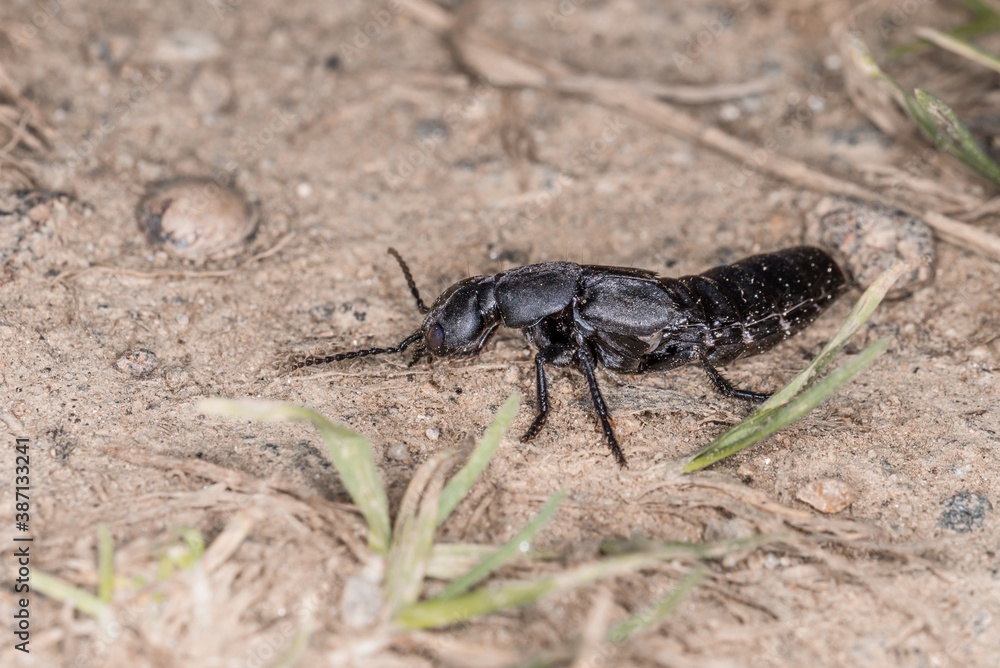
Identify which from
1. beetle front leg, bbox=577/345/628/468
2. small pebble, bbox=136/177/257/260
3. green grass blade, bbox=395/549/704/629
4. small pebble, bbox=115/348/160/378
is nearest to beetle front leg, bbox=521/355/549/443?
beetle front leg, bbox=577/345/628/468

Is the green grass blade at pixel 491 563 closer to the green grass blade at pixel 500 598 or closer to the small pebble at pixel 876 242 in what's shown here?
the green grass blade at pixel 500 598

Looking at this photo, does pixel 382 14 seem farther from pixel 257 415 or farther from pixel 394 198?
pixel 257 415

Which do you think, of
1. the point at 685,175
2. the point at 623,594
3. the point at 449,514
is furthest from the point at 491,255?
the point at 623,594

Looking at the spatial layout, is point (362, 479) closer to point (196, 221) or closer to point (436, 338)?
point (436, 338)

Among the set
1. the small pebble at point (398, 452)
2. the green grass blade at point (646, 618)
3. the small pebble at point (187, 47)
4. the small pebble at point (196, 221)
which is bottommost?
the green grass blade at point (646, 618)

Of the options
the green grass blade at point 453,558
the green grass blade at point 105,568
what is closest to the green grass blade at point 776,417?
the green grass blade at point 453,558

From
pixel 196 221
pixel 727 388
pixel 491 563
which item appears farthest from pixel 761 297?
pixel 196 221
